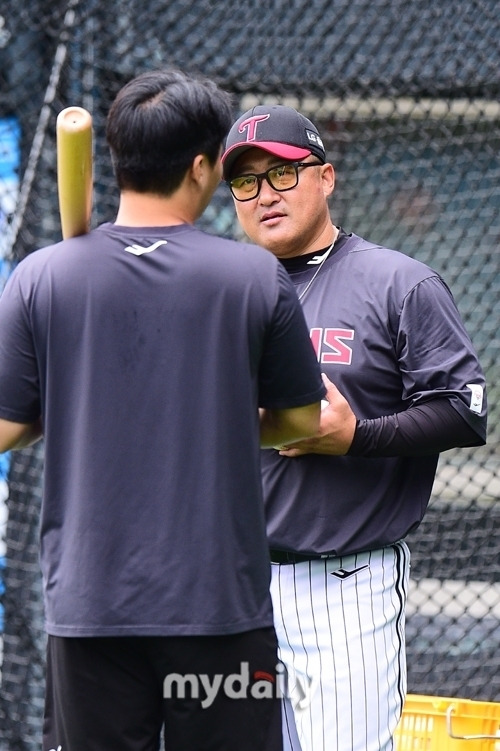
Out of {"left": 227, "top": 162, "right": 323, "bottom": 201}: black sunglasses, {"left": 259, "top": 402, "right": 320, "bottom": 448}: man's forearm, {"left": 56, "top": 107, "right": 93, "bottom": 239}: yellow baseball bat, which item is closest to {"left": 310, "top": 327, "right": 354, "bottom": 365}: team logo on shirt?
{"left": 227, "top": 162, "right": 323, "bottom": 201}: black sunglasses

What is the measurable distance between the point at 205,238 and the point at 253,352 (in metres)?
0.18

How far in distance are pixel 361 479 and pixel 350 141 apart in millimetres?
1915

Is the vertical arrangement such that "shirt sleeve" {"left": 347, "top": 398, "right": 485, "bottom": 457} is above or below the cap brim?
below

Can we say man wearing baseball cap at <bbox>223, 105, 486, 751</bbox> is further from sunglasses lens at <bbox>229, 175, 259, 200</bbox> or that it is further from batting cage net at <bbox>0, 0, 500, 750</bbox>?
batting cage net at <bbox>0, 0, 500, 750</bbox>

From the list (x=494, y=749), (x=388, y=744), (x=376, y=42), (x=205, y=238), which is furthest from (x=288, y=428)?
(x=376, y=42)

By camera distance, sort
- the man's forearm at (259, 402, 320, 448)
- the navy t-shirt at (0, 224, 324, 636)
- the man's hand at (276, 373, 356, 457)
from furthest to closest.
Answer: the man's hand at (276, 373, 356, 457) < the man's forearm at (259, 402, 320, 448) < the navy t-shirt at (0, 224, 324, 636)

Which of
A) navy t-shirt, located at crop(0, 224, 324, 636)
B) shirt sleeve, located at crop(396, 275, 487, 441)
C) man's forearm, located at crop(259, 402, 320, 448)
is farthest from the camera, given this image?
shirt sleeve, located at crop(396, 275, 487, 441)

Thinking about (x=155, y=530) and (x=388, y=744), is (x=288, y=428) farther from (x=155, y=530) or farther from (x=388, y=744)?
(x=388, y=744)

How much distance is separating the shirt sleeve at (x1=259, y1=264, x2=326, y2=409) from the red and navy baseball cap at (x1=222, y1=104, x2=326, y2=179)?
0.71 m

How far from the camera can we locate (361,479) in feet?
7.32

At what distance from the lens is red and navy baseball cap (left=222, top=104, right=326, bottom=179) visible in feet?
7.52

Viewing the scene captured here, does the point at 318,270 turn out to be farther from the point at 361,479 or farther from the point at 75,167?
the point at 75,167

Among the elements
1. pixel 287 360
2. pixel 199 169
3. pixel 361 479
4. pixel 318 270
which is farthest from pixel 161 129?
pixel 361 479

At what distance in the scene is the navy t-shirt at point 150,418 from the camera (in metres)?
1.55
